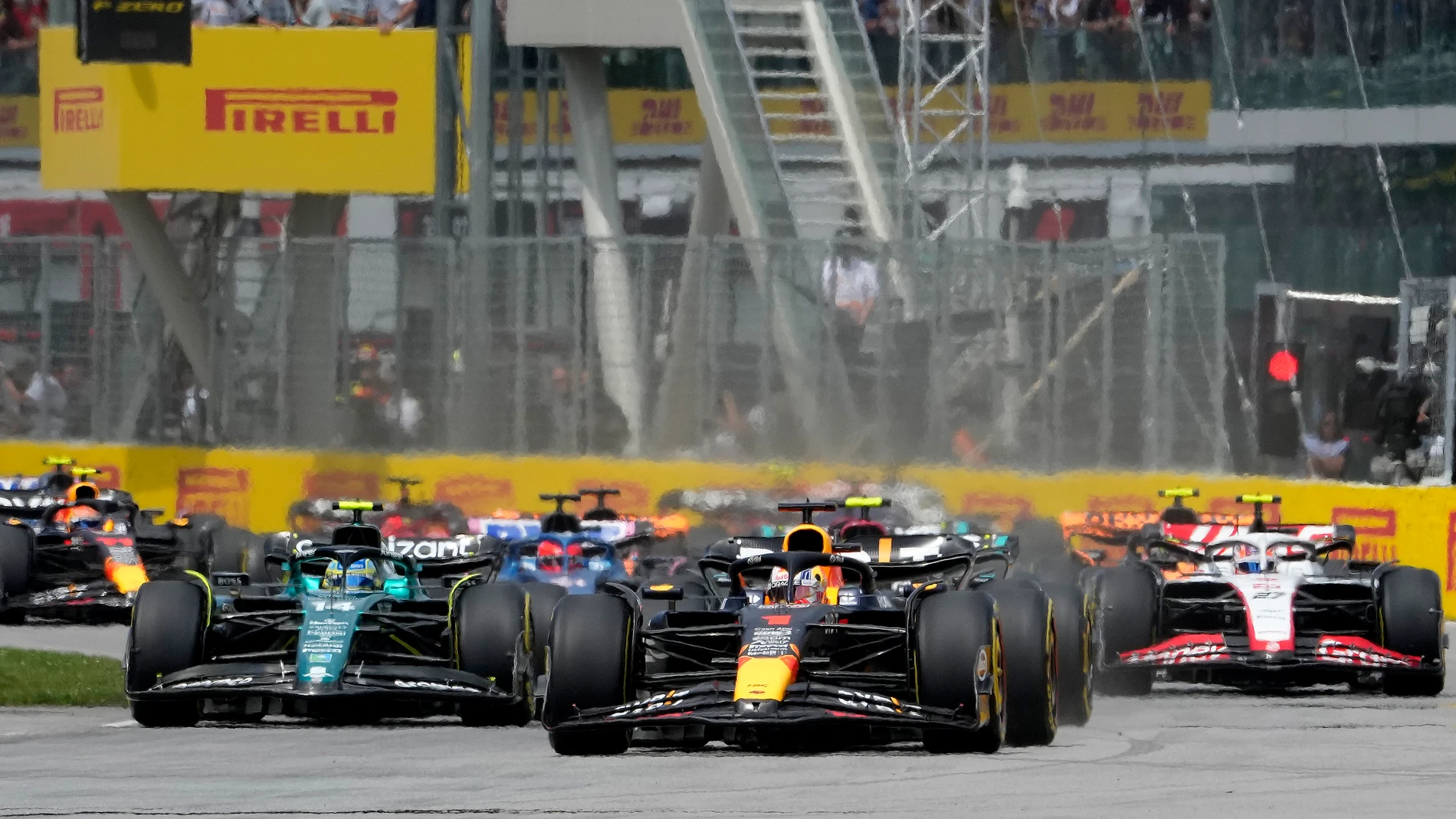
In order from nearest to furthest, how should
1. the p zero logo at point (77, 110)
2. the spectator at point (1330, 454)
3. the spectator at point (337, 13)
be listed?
the spectator at point (1330, 454), the p zero logo at point (77, 110), the spectator at point (337, 13)

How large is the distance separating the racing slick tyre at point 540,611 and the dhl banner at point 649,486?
686 centimetres

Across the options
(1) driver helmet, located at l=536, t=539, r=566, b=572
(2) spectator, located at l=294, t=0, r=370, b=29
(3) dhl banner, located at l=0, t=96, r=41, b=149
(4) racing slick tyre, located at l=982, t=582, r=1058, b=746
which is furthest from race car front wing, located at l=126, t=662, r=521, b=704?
(3) dhl banner, located at l=0, t=96, r=41, b=149

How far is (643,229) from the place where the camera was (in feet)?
139

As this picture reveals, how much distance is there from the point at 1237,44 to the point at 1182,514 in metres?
21.0

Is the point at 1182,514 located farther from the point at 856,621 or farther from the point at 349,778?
the point at 349,778

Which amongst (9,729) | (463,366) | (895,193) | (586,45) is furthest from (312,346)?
(9,729)

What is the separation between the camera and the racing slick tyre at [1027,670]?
12570 mm

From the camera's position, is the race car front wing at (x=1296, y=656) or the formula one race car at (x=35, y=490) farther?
the formula one race car at (x=35, y=490)

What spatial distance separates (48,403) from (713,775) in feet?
60.3

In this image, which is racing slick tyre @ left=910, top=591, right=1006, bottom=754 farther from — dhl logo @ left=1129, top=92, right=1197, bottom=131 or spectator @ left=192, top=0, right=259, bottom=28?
dhl logo @ left=1129, top=92, right=1197, bottom=131

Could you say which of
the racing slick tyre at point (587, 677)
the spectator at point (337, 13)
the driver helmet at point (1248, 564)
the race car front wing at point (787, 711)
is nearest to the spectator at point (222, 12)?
the spectator at point (337, 13)

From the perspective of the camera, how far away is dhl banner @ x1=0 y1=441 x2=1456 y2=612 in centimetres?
2311

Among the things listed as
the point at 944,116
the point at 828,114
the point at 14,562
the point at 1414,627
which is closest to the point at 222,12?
the point at 828,114

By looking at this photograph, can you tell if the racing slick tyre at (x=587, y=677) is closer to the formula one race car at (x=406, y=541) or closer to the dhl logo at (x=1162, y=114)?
the formula one race car at (x=406, y=541)
